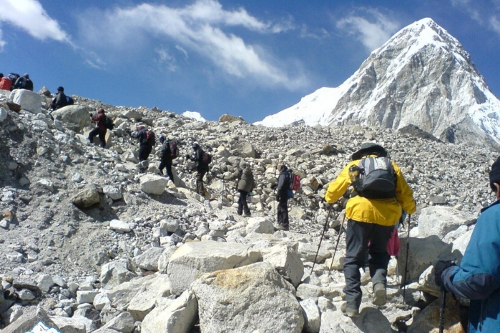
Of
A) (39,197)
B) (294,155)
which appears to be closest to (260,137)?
(294,155)

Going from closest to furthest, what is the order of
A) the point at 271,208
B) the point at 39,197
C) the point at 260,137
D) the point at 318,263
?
the point at 318,263 → the point at 39,197 → the point at 271,208 → the point at 260,137

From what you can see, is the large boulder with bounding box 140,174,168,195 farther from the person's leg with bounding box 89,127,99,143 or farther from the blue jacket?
the blue jacket

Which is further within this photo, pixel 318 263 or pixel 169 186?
pixel 169 186

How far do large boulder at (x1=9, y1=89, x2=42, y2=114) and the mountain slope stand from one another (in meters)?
138

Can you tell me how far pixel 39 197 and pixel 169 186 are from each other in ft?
11.1

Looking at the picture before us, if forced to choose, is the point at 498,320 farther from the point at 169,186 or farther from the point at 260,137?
the point at 260,137

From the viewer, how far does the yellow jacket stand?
165 inches

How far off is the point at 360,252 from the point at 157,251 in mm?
3402

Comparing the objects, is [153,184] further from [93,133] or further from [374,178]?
[374,178]

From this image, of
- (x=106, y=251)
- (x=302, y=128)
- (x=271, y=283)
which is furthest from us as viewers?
(x=302, y=128)

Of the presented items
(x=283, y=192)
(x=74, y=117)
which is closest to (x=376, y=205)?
(x=283, y=192)

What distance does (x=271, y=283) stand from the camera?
13.9ft

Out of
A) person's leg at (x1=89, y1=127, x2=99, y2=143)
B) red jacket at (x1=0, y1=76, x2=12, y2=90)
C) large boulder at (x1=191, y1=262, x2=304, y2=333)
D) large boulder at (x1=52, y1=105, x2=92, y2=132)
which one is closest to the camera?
large boulder at (x1=191, y1=262, x2=304, y2=333)

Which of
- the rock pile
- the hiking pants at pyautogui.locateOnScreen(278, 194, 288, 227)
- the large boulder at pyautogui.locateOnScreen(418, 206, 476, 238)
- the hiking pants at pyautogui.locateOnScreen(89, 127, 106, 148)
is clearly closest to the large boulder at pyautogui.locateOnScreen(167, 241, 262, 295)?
the rock pile
